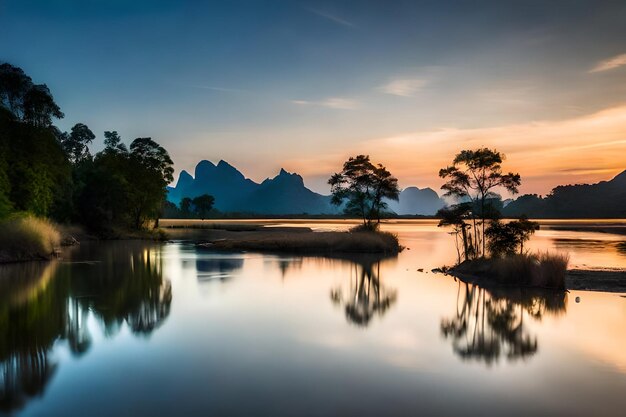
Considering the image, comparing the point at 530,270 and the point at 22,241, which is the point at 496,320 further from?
the point at 22,241

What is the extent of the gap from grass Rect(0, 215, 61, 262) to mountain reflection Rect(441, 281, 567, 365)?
30405 mm

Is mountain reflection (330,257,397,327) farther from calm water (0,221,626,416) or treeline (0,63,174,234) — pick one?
treeline (0,63,174,234)

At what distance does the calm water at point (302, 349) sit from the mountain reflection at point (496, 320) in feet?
0.26

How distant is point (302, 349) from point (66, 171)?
5077cm

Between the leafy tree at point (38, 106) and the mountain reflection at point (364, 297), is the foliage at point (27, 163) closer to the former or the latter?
the leafy tree at point (38, 106)

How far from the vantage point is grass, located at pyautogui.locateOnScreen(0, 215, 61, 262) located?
1293 inches

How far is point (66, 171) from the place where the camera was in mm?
54438

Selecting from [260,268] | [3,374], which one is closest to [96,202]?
[260,268]

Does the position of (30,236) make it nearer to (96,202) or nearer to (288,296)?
(288,296)

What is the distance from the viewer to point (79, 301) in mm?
19938

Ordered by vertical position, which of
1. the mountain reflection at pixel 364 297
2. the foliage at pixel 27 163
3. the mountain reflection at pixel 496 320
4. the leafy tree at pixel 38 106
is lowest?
the mountain reflection at pixel 496 320

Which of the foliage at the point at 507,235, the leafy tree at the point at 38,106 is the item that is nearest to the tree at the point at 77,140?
the leafy tree at the point at 38,106

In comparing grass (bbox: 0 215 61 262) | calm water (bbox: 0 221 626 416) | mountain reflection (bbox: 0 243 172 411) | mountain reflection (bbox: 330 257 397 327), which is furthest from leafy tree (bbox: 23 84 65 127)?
mountain reflection (bbox: 330 257 397 327)

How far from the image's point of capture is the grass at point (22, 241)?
108ft
